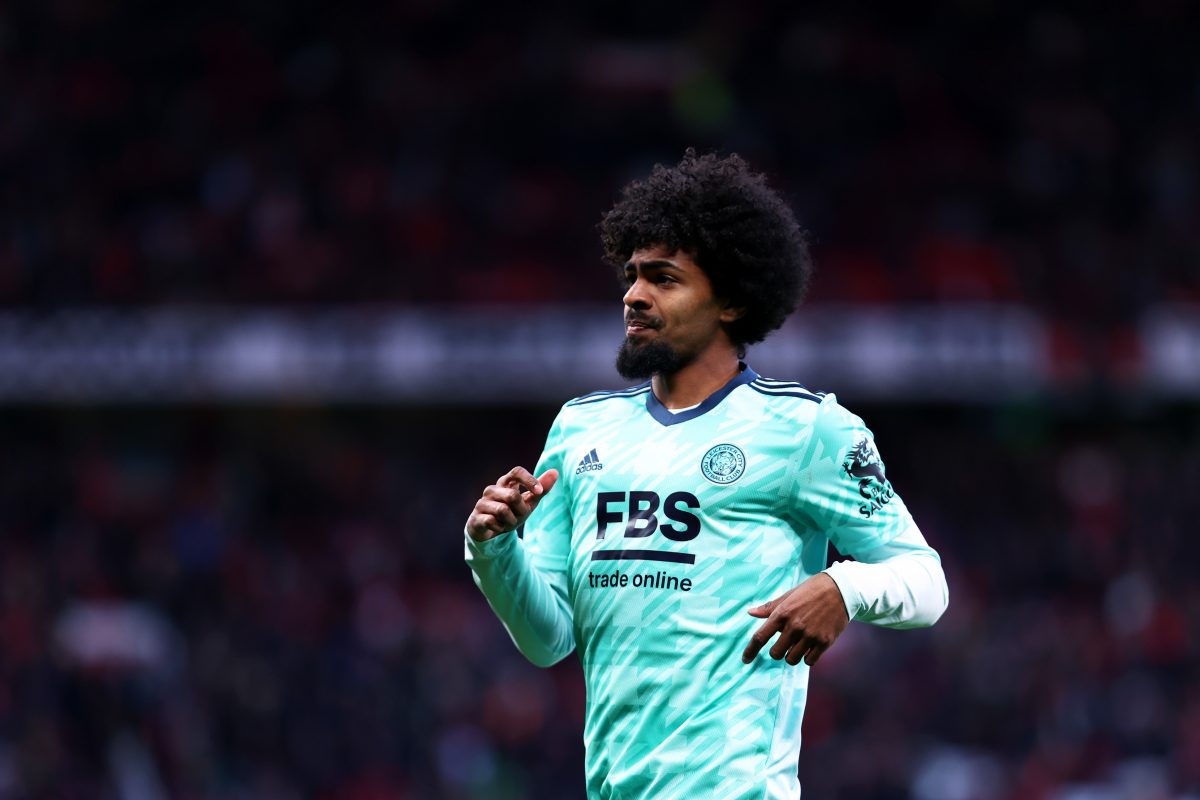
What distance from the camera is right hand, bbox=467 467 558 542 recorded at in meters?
3.34

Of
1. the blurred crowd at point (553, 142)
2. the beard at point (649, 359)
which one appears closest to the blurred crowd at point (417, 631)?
the blurred crowd at point (553, 142)

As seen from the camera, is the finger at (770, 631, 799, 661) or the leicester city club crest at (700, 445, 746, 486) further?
the leicester city club crest at (700, 445, 746, 486)

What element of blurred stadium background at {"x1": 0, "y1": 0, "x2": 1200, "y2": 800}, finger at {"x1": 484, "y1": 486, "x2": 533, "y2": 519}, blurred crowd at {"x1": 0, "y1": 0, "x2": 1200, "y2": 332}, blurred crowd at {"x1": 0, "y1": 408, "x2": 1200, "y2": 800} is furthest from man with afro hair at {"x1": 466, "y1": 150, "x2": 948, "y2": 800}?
blurred crowd at {"x1": 0, "y1": 0, "x2": 1200, "y2": 332}

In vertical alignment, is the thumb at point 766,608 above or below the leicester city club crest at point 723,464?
below

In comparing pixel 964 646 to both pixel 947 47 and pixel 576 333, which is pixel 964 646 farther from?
pixel 947 47

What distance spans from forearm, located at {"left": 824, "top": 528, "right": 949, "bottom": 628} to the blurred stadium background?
9188 mm

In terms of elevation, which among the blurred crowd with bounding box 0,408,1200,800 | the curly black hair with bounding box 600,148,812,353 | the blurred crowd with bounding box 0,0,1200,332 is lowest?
the blurred crowd with bounding box 0,408,1200,800

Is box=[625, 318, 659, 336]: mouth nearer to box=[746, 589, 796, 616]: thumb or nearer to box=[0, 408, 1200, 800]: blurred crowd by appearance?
box=[746, 589, 796, 616]: thumb

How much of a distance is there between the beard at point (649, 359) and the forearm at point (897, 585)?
0.59 m

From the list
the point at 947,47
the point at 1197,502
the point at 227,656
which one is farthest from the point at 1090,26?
the point at 227,656

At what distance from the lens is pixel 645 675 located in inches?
135

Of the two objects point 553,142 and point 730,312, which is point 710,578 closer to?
point 730,312

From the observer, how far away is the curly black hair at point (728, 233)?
366 cm

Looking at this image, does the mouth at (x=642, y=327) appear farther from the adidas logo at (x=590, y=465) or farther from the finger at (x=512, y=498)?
the finger at (x=512, y=498)
